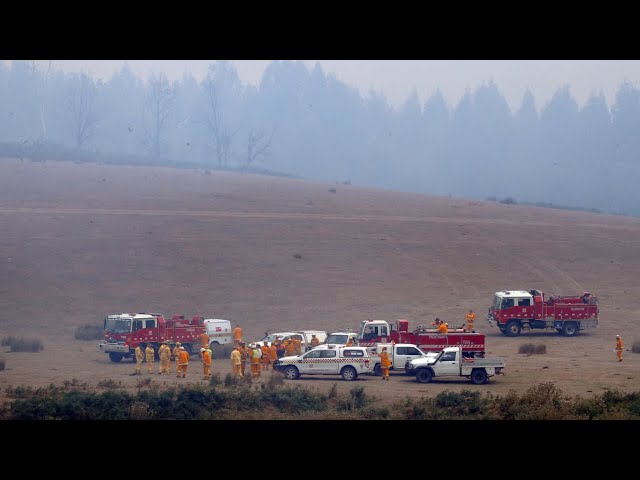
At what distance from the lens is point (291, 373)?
1089 inches

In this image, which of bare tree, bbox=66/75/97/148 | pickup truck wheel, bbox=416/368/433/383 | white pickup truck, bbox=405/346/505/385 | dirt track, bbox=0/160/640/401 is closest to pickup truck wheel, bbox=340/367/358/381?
dirt track, bbox=0/160/640/401

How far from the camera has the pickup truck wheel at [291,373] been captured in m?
27.6

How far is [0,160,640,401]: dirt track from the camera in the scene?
32.4m

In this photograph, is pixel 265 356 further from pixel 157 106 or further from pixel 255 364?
pixel 157 106

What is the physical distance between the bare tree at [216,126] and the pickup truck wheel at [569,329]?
90.0 meters

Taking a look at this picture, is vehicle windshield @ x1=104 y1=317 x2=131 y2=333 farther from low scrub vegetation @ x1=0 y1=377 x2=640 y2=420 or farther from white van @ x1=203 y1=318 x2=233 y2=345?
low scrub vegetation @ x1=0 y1=377 x2=640 y2=420

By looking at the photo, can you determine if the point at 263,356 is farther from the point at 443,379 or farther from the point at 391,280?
the point at 391,280

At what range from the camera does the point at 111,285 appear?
46.1 metres

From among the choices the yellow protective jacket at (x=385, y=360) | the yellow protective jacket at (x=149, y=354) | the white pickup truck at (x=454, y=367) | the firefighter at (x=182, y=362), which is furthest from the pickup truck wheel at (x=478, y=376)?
the yellow protective jacket at (x=149, y=354)

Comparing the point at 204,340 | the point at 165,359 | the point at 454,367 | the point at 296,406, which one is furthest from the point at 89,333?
the point at 296,406

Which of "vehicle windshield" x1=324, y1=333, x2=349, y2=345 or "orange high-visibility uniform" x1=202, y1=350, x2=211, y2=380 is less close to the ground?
"vehicle windshield" x1=324, y1=333, x2=349, y2=345

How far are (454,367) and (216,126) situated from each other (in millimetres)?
103623
